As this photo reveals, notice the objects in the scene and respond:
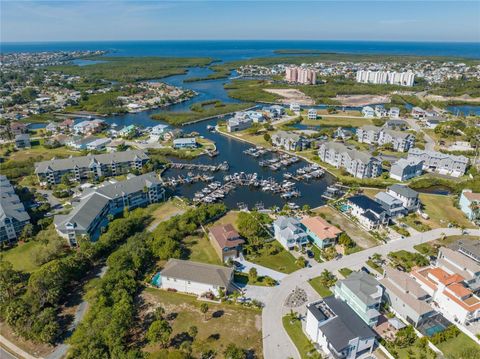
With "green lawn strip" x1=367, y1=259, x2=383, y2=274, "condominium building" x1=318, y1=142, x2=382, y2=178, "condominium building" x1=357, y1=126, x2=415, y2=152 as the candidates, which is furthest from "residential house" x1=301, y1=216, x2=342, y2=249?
"condominium building" x1=357, y1=126, x2=415, y2=152

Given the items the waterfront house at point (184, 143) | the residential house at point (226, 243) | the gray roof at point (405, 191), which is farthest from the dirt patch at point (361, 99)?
the residential house at point (226, 243)

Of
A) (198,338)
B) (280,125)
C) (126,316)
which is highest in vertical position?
(280,125)

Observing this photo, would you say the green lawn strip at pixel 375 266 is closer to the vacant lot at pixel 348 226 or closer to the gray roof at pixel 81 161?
the vacant lot at pixel 348 226

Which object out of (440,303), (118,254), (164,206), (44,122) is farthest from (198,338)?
(44,122)

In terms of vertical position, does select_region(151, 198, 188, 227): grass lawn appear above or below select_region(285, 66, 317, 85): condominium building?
below

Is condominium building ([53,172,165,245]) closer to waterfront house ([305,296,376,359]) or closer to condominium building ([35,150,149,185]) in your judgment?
condominium building ([35,150,149,185])

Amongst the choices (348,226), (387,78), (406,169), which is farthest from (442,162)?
(387,78)

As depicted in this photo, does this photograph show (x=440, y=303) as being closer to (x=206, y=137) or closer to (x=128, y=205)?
(x=128, y=205)
